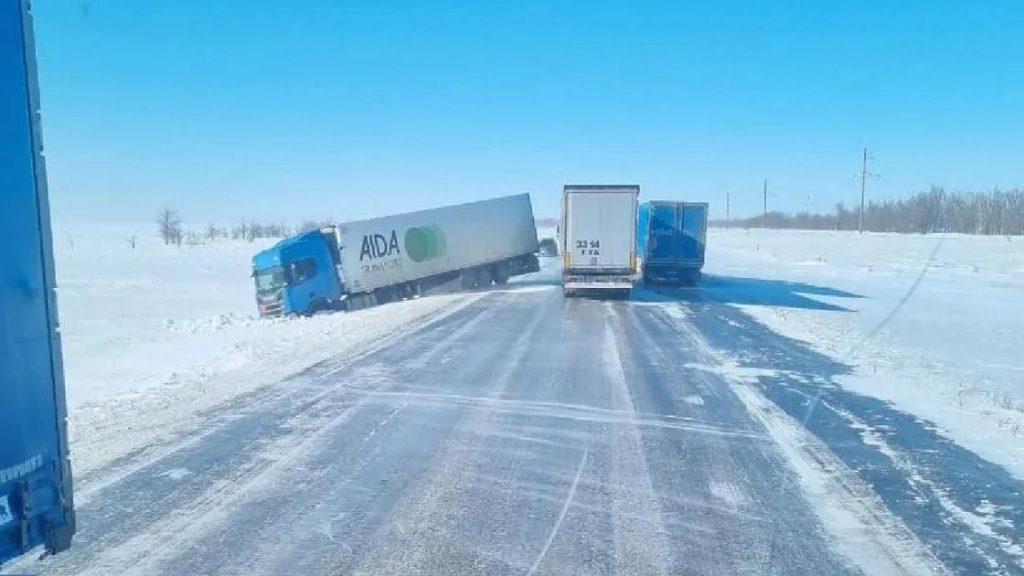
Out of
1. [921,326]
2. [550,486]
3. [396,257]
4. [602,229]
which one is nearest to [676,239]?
[602,229]

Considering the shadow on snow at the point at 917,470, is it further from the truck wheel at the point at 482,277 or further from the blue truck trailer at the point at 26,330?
the truck wheel at the point at 482,277

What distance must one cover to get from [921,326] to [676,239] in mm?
12002

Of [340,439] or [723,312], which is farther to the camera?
[723,312]

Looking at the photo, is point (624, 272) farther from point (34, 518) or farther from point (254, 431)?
point (34, 518)

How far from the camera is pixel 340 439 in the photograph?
8.09 m

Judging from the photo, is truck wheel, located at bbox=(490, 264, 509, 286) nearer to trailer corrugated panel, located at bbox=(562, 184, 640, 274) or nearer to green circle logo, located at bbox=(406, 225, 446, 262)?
green circle logo, located at bbox=(406, 225, 446, 262)

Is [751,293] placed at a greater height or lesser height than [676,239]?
lesser

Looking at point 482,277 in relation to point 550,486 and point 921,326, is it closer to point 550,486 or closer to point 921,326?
point 921,326

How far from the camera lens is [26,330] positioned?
3035mm

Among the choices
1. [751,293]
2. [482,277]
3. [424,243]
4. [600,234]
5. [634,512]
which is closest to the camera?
[634,512]

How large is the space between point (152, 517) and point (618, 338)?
11646 mm

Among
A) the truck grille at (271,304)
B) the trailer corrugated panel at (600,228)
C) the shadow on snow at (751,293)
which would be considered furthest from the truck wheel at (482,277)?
the truck grille at (271,304)

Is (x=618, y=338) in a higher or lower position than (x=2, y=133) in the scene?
lower

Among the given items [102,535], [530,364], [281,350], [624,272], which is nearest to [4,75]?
[102,535]
